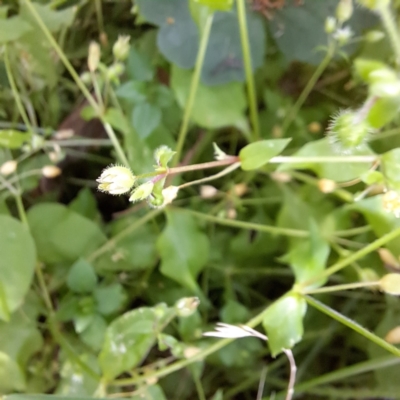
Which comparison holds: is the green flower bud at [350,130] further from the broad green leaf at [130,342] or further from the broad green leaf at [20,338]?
the broad green leaf at [20,338]

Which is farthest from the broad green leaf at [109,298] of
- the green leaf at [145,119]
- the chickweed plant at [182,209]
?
the green leaf at [145,119]

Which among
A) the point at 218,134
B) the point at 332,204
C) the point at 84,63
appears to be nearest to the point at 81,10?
the point at 84,63

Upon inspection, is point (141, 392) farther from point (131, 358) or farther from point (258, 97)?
point (258, 97)

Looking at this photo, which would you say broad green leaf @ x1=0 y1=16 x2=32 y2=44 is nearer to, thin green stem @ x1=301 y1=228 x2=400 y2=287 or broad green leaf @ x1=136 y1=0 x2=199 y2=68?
broad green leaf @ x1=136 y1=0 x2=199 y2=68

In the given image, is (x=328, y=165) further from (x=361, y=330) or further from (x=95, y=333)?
(x=95, y=333)

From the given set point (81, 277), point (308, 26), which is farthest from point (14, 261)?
point (308, 26)
